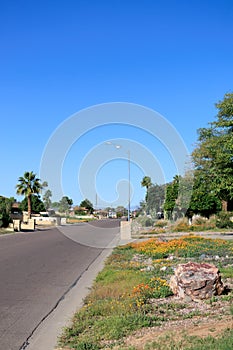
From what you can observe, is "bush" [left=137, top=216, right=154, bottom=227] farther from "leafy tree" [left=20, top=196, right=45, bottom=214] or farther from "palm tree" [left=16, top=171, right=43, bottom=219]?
"leafy tree" [left=20, top=196, right=45, bottom=214]

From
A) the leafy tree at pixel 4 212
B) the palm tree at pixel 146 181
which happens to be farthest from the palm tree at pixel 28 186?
the palm tree at pixel 146 181

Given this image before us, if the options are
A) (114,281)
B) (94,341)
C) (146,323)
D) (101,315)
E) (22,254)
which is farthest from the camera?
(22,254)

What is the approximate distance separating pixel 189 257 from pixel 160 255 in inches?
46.9

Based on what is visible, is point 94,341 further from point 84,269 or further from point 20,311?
point 84,269

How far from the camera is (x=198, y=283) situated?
8.26m

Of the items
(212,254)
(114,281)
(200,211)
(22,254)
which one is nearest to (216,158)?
(212,254)

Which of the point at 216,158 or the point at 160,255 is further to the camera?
the point at 216,158

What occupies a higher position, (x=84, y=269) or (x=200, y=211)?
(x=200, y=211)

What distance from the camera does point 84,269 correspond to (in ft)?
48.1

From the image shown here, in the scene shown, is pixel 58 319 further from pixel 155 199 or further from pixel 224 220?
pixel 155 199

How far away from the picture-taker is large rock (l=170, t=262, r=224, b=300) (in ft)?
27.0

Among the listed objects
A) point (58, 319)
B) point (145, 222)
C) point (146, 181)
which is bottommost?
point (58, 319)

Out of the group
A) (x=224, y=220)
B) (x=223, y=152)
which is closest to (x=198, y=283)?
(x=223, y=152)

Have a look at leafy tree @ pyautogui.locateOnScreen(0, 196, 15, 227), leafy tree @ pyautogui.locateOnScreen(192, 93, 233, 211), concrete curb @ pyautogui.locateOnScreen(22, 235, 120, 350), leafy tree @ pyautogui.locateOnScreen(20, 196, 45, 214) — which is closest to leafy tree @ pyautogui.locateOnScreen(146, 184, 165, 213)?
leafy tree @ pyautogui.locateOnScreen(20, 196, 45, 214)
